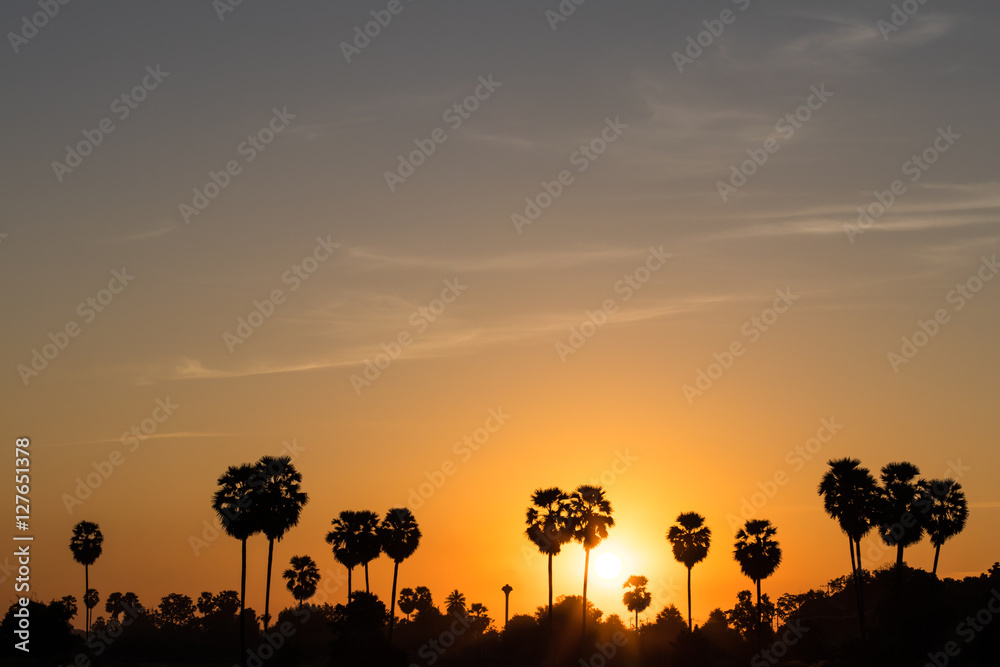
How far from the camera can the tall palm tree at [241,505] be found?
79.9 metres

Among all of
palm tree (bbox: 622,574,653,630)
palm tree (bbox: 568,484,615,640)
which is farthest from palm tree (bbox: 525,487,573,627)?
palm tree (bbox: 622,574,653,630)

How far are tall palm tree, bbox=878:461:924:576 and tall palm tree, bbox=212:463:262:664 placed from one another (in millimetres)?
48760

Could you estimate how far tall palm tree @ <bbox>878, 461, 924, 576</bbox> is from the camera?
8419cm

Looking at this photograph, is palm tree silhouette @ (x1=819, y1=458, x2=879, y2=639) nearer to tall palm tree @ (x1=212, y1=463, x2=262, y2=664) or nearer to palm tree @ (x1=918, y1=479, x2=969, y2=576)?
palm tree @ (x1=918, y1=479, x2=969, y2=576)

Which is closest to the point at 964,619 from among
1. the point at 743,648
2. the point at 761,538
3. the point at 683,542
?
the point at 761,538

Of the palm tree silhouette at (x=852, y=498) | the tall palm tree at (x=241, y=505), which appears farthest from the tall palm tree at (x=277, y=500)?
the palm tree silhouette at (x=852, y=498)

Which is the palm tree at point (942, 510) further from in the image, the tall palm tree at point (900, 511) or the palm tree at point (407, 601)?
the palm tree at point (407, 601)

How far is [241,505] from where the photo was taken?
80.2 metres

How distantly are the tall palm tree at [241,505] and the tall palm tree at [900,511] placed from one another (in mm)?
48760

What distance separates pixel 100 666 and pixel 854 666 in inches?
2447

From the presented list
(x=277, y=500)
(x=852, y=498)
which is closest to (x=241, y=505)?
(x=277, y=500)

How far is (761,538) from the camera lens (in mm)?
100625

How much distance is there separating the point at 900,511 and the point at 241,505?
168ft

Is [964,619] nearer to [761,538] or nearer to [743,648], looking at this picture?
[761,538]
